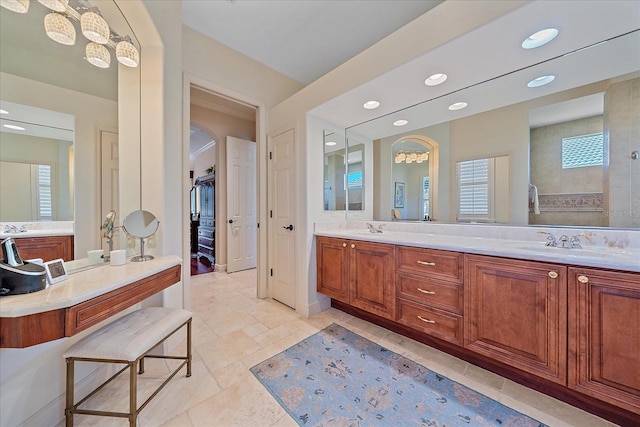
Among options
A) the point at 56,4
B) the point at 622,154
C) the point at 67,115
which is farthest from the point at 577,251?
the point at 56,4

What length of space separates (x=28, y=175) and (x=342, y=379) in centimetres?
203

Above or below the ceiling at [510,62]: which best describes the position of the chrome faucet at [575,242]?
below

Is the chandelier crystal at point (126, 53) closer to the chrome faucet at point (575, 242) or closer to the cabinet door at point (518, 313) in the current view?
the cabinet door at point (518, 313)

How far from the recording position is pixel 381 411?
4.28 feet

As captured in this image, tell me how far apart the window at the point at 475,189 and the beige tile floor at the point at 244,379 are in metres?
1.19

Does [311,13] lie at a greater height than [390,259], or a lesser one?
greater

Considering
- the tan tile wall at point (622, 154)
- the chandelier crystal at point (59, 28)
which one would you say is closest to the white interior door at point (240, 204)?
the chandelier crystal at point (59, 28)

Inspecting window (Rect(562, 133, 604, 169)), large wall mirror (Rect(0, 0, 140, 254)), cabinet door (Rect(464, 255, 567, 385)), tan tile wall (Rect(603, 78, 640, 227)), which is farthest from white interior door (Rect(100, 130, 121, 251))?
tan tile wall (Rect(603, 78, 640, 227))

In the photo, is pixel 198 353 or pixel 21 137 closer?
pixel 21 137

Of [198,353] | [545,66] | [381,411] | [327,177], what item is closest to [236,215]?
[327,177]

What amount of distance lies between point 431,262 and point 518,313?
0.53 metres

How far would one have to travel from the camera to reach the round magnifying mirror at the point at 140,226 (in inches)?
59.2

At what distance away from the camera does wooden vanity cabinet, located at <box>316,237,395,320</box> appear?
6.46 feet

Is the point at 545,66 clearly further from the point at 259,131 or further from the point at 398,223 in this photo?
the point at 259,131
